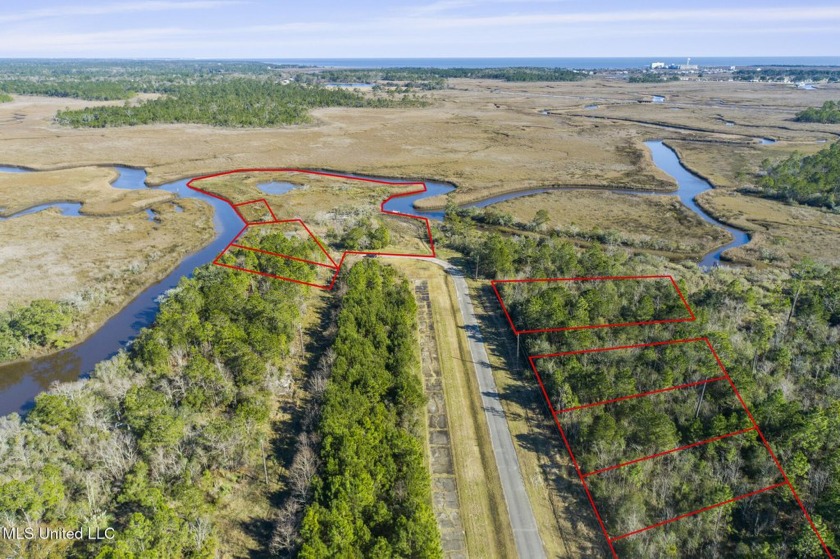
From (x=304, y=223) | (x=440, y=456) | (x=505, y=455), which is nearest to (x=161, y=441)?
(x=440, y=456)

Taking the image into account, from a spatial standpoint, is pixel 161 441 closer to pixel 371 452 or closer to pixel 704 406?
pixel 371 452

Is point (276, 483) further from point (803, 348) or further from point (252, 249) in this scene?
point (803, 348)

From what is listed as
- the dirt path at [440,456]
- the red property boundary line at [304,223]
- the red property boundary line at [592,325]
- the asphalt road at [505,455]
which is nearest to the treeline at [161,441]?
the dirt path at [440,456]

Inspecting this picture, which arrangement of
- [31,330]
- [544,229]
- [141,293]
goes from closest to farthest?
[31,330] < [141,293] < [544,229]

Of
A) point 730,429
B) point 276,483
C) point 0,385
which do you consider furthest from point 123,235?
point 730,429

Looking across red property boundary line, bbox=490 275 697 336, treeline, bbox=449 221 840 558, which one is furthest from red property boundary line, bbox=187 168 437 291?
treeline, bbox=449 221 840 558

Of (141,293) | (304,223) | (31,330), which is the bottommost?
(141,293)
